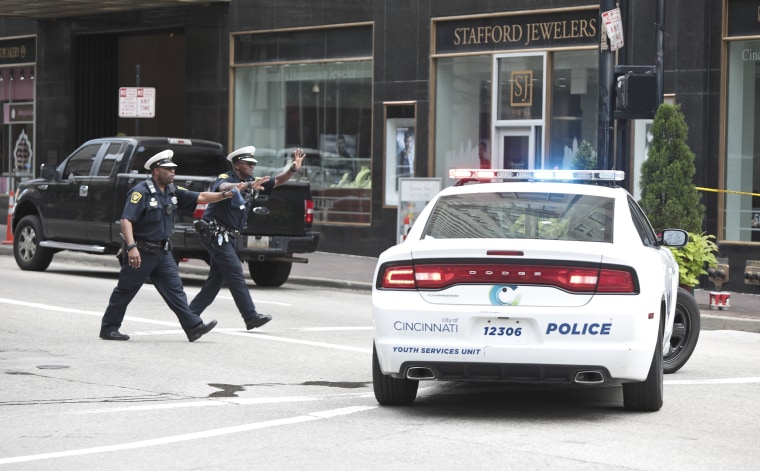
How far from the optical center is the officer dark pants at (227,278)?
1338cm

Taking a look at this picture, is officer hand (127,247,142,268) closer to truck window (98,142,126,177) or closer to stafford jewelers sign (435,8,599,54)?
truck window (98,142,126,177)

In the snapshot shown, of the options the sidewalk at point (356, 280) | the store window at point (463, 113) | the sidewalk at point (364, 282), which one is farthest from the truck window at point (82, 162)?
the store window at point (463, 113)

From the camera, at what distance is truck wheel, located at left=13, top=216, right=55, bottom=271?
68.9 feet

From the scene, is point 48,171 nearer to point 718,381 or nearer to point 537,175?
point 537,175

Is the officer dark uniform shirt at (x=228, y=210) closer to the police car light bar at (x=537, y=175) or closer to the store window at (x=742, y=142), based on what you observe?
the police car light bar at (x=537, y=175)

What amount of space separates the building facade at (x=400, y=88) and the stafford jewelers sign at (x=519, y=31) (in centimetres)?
3

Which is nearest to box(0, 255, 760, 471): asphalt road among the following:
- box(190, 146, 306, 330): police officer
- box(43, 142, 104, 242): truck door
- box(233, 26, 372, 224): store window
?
box(190, 146, 306, 330): police officer

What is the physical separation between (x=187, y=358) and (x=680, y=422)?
4.61 m

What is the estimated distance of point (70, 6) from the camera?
98.1 feet

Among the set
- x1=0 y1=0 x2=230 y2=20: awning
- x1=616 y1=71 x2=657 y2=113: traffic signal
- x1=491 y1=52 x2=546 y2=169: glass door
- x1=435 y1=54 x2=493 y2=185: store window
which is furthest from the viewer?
x1=0 y1=0 x2=230 y2=20: awning

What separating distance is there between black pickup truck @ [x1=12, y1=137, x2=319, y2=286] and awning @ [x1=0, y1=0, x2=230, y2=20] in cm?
840

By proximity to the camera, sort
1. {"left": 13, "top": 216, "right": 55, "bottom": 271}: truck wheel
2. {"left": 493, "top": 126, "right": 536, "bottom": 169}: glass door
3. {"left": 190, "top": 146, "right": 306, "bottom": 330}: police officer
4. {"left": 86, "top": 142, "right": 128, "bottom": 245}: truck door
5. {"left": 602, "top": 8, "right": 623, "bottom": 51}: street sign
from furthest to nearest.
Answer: {"left": 493, "top": 126, "right": 536, "bottom": 169}: glass door, {"left": 13, "top": 216, "right": 55, "bottom": 271}: truck wheel, {"left": 86, "top": 142, "right": 128, "bottom": 245}: truck door, {"left": 602, "top": 8, "right": 623, "bottom": 51}: street sign, {"left": 190, "top": 146, "right": 306, "bottom": 330}: police officer

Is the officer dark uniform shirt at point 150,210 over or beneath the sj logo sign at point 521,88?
beneath

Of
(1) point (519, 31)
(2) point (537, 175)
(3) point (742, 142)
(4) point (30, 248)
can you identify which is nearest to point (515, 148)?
(1) point (519, 31)
